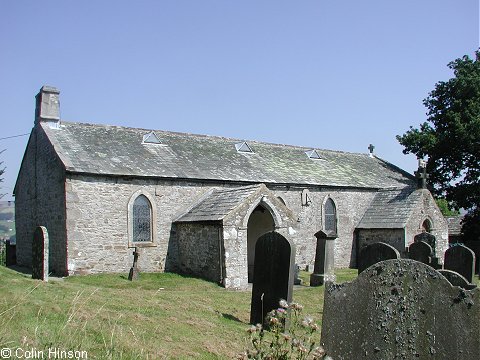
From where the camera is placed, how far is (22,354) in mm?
5293

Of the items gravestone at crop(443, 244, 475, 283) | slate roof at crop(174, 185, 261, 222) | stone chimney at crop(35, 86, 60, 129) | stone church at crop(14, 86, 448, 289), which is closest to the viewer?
gravestone at crop(443, 244, 475, 283)

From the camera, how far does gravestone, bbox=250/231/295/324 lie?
1043cm

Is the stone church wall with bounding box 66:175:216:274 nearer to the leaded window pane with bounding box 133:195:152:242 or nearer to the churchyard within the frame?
the leaded window pane with bounding box 133:195:152:242

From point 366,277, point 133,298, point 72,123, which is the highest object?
point 72,123

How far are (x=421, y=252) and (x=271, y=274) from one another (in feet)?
25.1

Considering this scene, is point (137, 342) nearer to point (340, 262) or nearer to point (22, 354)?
point (22, 354)

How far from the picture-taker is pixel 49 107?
22.0 metres

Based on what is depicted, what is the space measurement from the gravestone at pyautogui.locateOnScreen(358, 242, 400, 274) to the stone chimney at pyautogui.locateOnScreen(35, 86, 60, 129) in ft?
48.4

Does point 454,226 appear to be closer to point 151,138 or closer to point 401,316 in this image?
point 151,138

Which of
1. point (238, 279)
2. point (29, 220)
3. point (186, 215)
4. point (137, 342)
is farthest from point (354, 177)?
point (137, 342)

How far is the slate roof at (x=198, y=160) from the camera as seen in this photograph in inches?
814

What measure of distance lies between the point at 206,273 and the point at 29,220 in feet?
32.3

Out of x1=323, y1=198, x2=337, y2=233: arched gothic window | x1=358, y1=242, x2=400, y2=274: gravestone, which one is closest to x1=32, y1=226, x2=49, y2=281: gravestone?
x1=358, y1=242, x2=400, y2=274: gravestone

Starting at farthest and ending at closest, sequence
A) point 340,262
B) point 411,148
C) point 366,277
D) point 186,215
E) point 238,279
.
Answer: point 411,148
point 340,262
point 186,215
point 238,279
point 366,277
